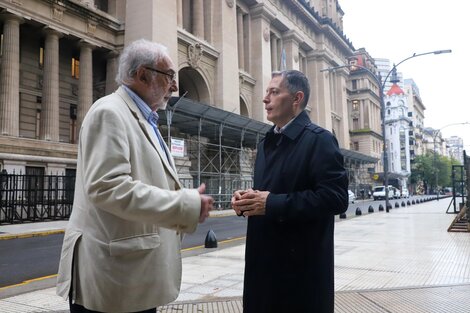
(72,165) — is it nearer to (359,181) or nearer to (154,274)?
(154,274)

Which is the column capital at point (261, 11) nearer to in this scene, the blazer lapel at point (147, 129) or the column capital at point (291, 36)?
the column capital at point (291, 36)

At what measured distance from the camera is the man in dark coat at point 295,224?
7.74 feet

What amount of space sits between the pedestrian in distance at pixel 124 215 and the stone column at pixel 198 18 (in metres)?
32.2

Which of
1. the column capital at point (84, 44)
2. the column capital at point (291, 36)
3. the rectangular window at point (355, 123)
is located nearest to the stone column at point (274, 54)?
the column capital at point (291, 36)

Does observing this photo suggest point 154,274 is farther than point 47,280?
No

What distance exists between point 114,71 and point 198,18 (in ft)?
31.5

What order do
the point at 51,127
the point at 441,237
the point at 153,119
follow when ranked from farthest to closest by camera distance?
the point at 51,127 < the point at 441,237 < the point at 153,119

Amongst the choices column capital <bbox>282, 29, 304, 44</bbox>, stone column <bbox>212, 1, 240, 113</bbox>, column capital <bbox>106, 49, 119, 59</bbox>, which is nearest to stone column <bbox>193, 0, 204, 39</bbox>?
stone column <bbox>212, 1, 240, 113</bbox>

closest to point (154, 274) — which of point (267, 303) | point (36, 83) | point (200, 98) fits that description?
point (267, 303)

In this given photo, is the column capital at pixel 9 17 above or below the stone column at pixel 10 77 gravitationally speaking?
above

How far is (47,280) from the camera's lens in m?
6.72

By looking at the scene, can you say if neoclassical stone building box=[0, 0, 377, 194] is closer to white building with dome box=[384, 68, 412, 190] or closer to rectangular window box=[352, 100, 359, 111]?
rectangular window box=[352, 100, 359, 111]

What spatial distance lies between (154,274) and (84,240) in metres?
0.37

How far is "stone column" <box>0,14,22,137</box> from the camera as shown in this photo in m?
20.5
